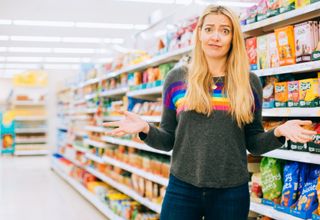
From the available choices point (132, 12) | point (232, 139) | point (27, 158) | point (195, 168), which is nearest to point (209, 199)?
point (195, 168)

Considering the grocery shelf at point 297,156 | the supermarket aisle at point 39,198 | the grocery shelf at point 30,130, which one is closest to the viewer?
the grocery shelf at point 297,156

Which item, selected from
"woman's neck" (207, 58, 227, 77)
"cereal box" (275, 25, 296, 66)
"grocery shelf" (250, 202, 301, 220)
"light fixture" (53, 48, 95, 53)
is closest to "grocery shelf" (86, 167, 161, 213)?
"grocery shelf" (250, 202, 301, 220)

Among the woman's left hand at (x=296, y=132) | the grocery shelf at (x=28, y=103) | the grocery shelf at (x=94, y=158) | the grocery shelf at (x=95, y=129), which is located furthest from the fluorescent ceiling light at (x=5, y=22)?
the woman's left hand at (x=296, y=132)

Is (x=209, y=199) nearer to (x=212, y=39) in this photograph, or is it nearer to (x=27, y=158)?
(x=212, y=39)

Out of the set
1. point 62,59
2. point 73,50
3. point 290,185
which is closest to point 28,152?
point 73,50

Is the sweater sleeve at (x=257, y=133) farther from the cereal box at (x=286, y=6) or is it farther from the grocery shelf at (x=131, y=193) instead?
the grocery shelf at (x=131, y=193)

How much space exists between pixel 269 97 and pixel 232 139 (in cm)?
90

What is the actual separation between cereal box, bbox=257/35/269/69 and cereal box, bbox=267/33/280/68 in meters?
0.03

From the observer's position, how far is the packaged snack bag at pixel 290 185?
2.12m

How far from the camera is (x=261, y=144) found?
1.60 m

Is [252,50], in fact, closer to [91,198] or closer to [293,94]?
[293,94]

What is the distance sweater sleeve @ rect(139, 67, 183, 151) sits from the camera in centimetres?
166

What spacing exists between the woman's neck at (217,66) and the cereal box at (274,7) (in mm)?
767

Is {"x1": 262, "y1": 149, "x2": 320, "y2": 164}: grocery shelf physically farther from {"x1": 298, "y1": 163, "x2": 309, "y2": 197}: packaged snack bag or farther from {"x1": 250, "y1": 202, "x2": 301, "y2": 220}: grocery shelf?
{"x1": 250, "y1": 202, "x2": 301, "y2": 220}: grocery shelf
